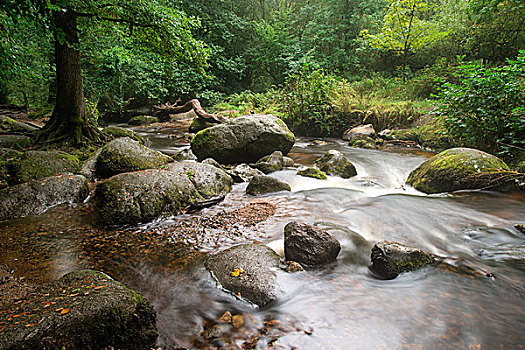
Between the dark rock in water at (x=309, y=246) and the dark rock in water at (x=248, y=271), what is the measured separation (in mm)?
221

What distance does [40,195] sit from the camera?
4.27 metres

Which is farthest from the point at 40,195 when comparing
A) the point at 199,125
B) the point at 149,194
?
the point at 199,125

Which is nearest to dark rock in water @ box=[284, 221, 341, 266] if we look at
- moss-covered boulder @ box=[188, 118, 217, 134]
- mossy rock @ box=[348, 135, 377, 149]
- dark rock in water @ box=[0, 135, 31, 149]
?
dark rock in water @ box=[0, 135, 31, 149]

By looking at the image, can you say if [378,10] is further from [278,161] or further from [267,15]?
[278,161]

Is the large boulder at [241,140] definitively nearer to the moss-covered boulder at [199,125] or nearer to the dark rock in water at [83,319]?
the moss-covered boulder at [199,125]

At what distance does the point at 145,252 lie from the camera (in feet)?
10.8

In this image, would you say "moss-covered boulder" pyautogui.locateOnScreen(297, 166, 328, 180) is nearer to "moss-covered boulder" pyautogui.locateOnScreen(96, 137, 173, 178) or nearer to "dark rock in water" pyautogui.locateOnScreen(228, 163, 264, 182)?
"dark rock in water" pyautogui.locateOnScreen(228, 163, 264, 182)

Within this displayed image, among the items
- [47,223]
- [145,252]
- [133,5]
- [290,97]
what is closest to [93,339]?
[145,252]

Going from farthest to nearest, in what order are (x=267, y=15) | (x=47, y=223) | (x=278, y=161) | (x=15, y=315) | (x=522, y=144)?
(x=267, y=15) < (x=278, y=161) < (x=522, y=144) < (x=47, y=223) < (x=15, y=315)

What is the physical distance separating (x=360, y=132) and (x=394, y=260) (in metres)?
10.2

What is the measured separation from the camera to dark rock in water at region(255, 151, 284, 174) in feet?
24.2

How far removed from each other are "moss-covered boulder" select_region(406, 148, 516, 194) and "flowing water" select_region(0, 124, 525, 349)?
30 centimetres

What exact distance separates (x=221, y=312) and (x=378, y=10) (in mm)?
22614

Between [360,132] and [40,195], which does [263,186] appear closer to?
[40,195]
